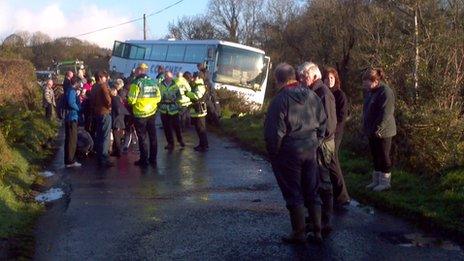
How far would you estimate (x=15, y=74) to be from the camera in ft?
70.2

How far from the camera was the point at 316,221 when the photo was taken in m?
6.92

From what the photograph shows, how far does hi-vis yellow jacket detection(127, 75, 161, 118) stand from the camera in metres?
12.4

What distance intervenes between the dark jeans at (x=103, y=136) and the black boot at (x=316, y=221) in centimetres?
676

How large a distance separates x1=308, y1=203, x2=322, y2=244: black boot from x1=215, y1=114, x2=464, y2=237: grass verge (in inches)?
63.2

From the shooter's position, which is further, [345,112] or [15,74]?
[15,74]

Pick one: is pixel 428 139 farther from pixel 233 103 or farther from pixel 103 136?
pixel 233 103

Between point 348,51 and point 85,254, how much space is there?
32783 mm

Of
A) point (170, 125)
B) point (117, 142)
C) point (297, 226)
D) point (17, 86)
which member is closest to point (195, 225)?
point (297, 226)

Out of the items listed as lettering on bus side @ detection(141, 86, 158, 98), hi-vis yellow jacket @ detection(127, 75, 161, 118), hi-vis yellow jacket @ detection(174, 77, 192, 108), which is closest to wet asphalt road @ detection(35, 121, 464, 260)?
hi-vis yellow jacket @ detection(127, 75, 161, 118)

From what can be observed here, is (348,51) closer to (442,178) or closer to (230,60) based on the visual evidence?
(230,60)

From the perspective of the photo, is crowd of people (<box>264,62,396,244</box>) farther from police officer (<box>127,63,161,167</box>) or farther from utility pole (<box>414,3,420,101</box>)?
police officer (<box>127,63,161,167</box>)

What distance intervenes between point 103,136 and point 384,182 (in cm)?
594

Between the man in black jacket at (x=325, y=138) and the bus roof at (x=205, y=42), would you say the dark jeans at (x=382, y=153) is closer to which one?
the man in black jacket at (x=325, y=138)

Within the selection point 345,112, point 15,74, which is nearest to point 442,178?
point 345,112
